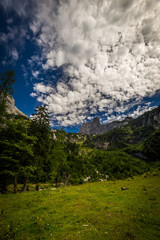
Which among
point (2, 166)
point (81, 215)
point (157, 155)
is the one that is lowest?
point (81, 215)

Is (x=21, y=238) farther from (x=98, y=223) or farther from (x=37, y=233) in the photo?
(x=98, y=223)

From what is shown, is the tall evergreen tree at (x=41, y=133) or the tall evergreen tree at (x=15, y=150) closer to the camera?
the tall evergreen tree at (x=15, y=150)

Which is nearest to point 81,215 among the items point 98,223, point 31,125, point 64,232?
point 98,223

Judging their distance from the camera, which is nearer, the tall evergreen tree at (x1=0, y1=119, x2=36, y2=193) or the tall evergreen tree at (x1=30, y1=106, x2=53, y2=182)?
the tall evergreen tree at (x1=0, y1=119, x2=36, y2=193)

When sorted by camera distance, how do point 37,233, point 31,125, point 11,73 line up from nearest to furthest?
point 37,233
point 11,73
point 31,125

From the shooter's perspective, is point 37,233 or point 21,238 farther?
point 37,233

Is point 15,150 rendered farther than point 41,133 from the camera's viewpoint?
No

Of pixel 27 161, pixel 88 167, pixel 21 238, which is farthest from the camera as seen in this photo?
pixel 88 167

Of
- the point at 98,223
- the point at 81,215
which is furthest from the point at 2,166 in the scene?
the point at 98,223

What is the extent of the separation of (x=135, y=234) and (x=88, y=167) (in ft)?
292

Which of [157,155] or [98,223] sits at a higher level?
[157,155]

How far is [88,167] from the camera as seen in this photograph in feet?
295

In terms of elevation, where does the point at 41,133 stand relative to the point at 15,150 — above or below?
above

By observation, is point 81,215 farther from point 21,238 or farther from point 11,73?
point 11,73
